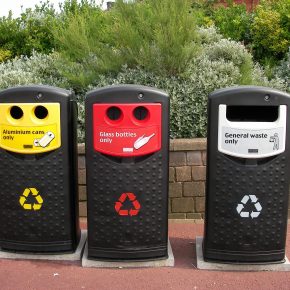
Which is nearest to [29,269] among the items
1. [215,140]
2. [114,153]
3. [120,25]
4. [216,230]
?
[114,153]

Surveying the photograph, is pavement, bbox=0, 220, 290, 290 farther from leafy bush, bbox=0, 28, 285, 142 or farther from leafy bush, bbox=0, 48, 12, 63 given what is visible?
leafy bush, bbox=0, 48, 12, 63

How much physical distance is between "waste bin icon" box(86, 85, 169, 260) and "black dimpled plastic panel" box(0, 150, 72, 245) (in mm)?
229

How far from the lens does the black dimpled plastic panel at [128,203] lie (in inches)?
136

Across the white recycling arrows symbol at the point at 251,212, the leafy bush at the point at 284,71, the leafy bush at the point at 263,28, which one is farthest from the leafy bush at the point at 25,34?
the white recycling arrows symbol at the point at 251,212

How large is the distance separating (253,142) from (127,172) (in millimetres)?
952

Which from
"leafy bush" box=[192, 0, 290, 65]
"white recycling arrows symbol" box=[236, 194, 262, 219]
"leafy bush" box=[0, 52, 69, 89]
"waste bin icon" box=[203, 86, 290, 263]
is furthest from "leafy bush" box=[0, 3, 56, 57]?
"white recycling arrows symbol" box=[236, 194, 262, 219]

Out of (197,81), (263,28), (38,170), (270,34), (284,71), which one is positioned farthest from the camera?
(263,28)

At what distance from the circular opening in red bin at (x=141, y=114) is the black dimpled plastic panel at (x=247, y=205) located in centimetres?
62

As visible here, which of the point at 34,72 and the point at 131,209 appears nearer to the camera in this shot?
the point at 131,209

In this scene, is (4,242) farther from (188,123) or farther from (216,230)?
(188,123)

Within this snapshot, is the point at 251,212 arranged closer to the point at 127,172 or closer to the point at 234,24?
the point at 127,172

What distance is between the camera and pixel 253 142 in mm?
3336

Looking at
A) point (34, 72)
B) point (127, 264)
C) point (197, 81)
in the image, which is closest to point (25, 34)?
point (34, 72)

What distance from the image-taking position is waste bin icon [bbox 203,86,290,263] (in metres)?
3.32
